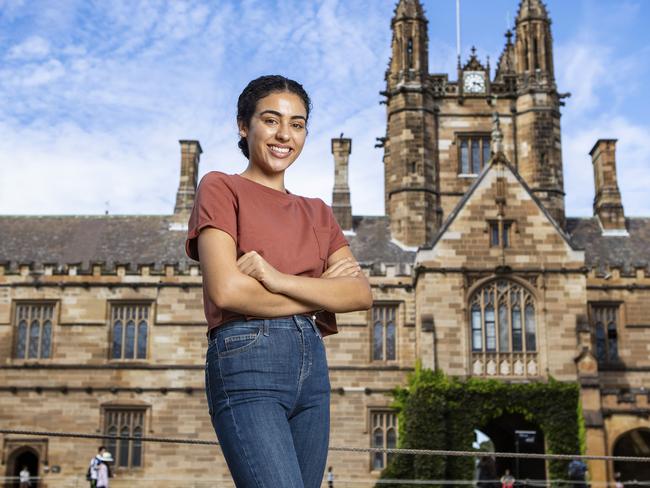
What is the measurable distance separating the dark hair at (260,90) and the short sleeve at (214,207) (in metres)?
0.30

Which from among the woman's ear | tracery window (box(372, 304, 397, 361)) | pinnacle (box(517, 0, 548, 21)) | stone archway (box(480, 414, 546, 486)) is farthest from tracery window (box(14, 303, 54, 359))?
the woman's ear

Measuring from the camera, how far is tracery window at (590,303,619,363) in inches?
1098

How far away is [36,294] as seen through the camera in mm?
27203

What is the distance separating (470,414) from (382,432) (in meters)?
3.89

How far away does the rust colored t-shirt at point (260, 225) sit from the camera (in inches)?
113

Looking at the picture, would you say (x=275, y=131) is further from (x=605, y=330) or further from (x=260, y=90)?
(x=605, y=330)

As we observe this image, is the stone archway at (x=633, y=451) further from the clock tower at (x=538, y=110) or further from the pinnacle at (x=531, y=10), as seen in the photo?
the pinnacle at (x=531, y=10)

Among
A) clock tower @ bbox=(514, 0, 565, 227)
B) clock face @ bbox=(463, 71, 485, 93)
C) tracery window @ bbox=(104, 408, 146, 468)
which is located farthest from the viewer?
clock face @ bbox=(463, 71, 485, 93)

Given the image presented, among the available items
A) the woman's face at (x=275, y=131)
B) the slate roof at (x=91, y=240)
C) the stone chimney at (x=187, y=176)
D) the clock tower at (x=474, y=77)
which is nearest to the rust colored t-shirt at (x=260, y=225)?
the woman's face at (x=275, y=131)

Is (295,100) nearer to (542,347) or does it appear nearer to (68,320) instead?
(542,347)

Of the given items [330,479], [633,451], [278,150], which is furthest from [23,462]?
[278,150]

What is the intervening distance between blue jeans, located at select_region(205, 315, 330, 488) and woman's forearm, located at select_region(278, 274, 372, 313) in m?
0.08

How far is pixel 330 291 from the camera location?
2936mm

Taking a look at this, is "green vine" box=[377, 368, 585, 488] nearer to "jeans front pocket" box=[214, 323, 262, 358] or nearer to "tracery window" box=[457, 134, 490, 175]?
"tracery window" box=[457, 134, 490, 175]
